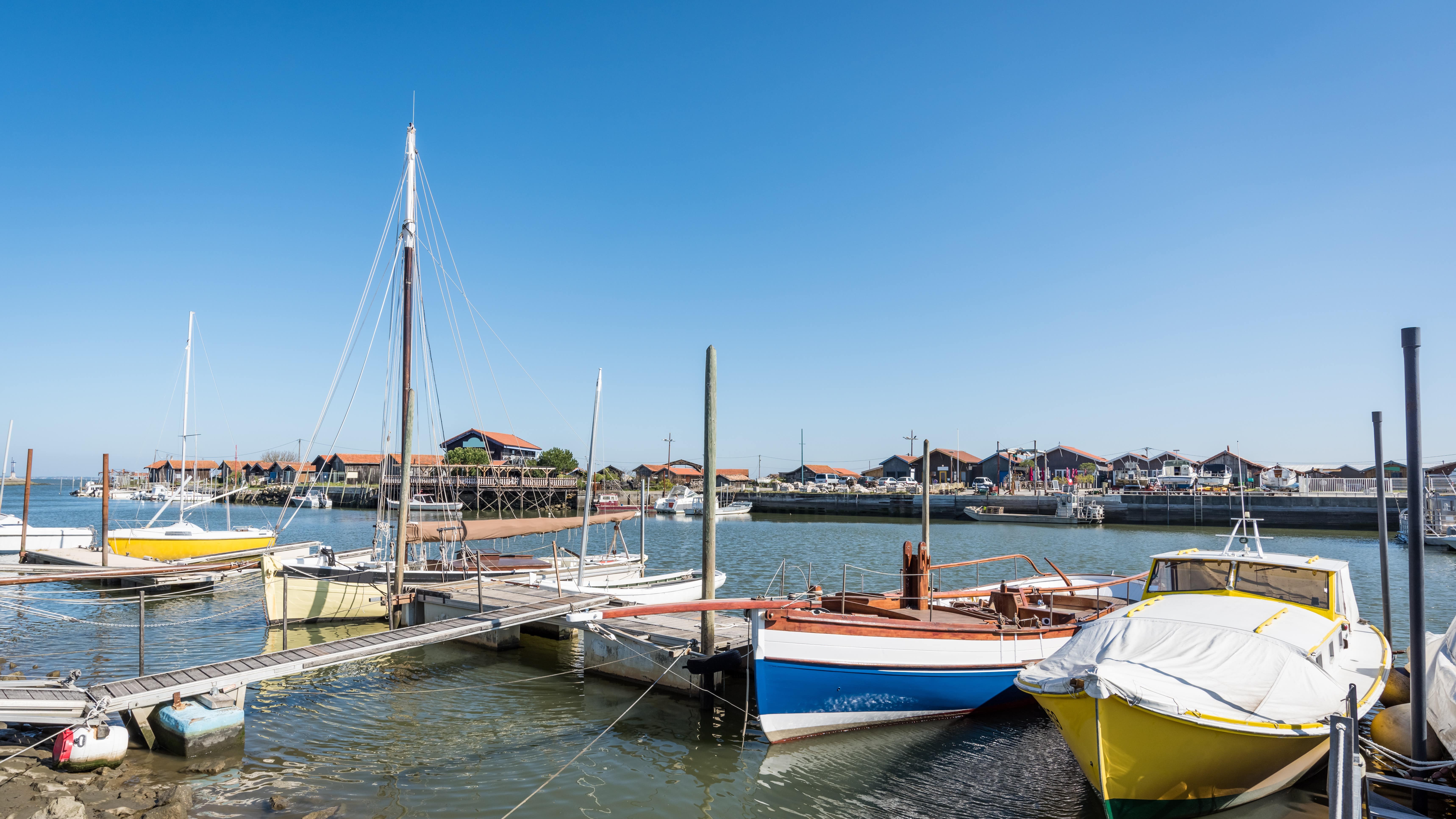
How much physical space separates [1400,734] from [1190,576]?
3332 mm

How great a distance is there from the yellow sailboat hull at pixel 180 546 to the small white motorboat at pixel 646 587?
14.9 m

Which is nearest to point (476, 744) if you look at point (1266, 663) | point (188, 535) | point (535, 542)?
point (1266, 663)

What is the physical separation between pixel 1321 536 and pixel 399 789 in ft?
205

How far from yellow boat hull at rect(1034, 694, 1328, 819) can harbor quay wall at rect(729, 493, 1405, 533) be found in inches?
1798

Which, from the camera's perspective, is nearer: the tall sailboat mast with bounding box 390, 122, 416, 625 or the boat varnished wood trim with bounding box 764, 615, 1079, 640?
the boat varnished wood trim with bounding box 764, 615, 1079, 640

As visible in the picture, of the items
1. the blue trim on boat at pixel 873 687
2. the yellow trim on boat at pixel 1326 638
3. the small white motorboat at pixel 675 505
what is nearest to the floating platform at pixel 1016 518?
the small white motorboat at pixel 675 505

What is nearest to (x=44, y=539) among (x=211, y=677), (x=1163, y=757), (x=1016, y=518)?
(x=211, y=677)

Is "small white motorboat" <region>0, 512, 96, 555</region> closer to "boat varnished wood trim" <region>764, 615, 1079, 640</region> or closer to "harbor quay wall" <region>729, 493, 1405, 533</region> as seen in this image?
"boat varnished wood trim" <region>764, 615, 1079, 640</region>

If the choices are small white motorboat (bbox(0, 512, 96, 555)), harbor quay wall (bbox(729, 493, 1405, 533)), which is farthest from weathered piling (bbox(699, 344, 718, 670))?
harbor quay wall (bbox(729, 493, 1405, 533))

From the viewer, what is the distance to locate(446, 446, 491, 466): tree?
83062mm

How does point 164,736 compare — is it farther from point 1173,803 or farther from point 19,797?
point 1173,803

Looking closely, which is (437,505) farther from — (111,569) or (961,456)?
(961,456)

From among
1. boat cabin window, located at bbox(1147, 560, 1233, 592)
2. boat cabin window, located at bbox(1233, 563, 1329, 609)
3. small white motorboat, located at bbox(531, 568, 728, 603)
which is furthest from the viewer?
small white motorboat, located at bbox(531, 568, 728, 603)

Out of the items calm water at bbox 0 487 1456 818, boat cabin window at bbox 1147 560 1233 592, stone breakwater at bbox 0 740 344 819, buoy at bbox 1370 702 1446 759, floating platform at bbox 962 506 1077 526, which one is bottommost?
floating platform at bbox 962 506 1077 526
